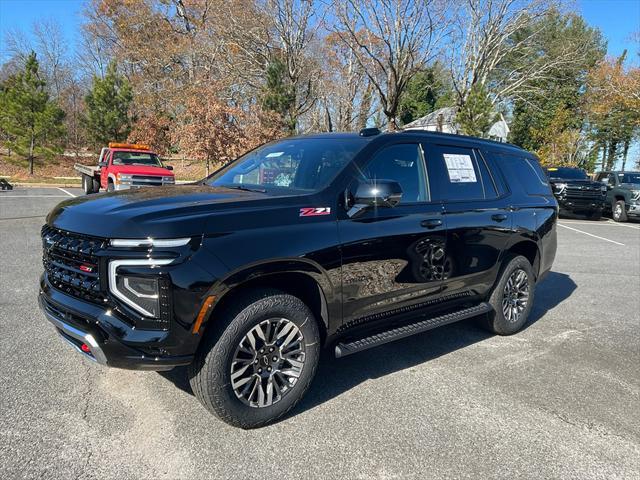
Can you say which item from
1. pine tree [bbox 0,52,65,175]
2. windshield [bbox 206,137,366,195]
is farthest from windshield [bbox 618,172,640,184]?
pine tree [bbox 0,52,65,175]

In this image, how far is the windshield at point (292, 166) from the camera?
11.1 feet

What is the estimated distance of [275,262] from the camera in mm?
2791

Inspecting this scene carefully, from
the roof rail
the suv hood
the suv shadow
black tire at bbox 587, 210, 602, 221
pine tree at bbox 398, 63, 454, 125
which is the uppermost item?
pine tree at bbox 398, 63, 454, 125

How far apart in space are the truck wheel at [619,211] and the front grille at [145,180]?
1683 cm

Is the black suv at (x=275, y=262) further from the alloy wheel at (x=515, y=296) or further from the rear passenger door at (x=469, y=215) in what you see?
the alloy wheel at (x=515, y=296)

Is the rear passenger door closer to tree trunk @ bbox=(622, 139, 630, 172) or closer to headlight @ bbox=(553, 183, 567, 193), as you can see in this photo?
headlight @ bbox=(553, 183, 567, 193)

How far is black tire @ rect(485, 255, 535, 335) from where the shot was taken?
4.58m

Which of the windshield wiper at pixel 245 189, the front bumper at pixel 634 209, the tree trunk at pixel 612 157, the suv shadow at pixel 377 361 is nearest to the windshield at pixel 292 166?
the windshield wiper at pixel 245 189

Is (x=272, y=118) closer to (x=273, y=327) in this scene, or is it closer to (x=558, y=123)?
(x=273, y=327)

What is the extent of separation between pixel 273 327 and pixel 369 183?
119 cm

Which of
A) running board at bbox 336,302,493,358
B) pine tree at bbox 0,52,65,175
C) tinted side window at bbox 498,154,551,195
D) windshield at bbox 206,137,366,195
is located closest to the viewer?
running board at bbox 336,302,493,358

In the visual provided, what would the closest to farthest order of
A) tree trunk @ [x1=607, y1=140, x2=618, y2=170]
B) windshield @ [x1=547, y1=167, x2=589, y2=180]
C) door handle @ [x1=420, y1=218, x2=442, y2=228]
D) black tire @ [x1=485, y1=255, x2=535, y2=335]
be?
door handle @ [x1=420, y1=218, x2=442, y2=228] < black tire @ [x1=485, y1=255, x2=535, y2=335] < windshield @ [x1=547, y1=167, x2=589, y2=180] < tree trunk @ [x1=607, y1=140, x2=618, y2=170]

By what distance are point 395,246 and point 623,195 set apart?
1742 centimetres

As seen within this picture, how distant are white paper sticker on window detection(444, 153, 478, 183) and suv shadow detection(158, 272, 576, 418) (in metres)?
1.60
